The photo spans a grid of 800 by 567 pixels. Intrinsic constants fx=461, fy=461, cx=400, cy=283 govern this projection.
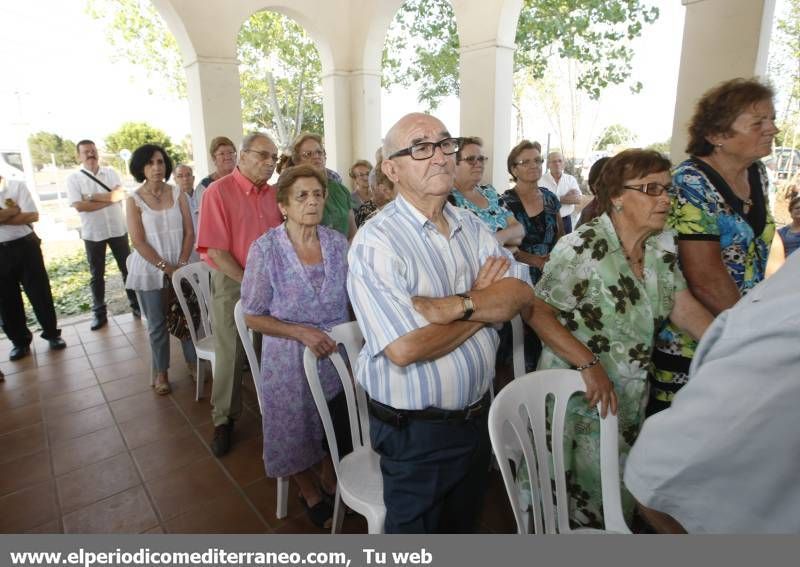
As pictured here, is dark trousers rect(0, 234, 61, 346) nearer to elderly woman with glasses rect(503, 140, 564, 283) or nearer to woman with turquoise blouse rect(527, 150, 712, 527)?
elderly woman with glasses rect(503, 140, 564, 283)

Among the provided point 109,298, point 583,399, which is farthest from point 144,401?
point 109,298

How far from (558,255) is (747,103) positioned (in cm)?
91

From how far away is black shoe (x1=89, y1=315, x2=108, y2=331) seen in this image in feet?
15.7

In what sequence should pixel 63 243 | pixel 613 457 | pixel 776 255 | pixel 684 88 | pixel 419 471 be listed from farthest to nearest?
pixel 63 243, pixel 684 88, pixel 776 255, pixel 613 457, pixel 419 471

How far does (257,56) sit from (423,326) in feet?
47.2

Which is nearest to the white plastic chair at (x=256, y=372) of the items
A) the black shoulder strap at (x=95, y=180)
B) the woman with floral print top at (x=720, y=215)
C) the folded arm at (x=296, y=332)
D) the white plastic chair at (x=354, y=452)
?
the folded arm at (x=296, y=332)

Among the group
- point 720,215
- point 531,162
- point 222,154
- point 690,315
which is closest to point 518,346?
point 690,315

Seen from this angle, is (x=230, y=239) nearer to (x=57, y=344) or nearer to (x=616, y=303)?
(x=616, y=303)

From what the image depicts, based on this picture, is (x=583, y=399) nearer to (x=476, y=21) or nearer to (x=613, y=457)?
(x=613, y=457)

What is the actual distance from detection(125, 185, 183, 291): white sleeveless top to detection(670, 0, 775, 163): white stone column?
141 inches

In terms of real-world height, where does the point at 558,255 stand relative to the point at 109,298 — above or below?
above

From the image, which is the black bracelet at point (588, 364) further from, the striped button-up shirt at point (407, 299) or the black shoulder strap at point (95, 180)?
the black shoulder strap at point (95, 180)

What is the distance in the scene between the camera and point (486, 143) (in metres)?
4.75

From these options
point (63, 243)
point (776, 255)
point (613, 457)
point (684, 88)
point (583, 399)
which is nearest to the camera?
point (613, 457)
